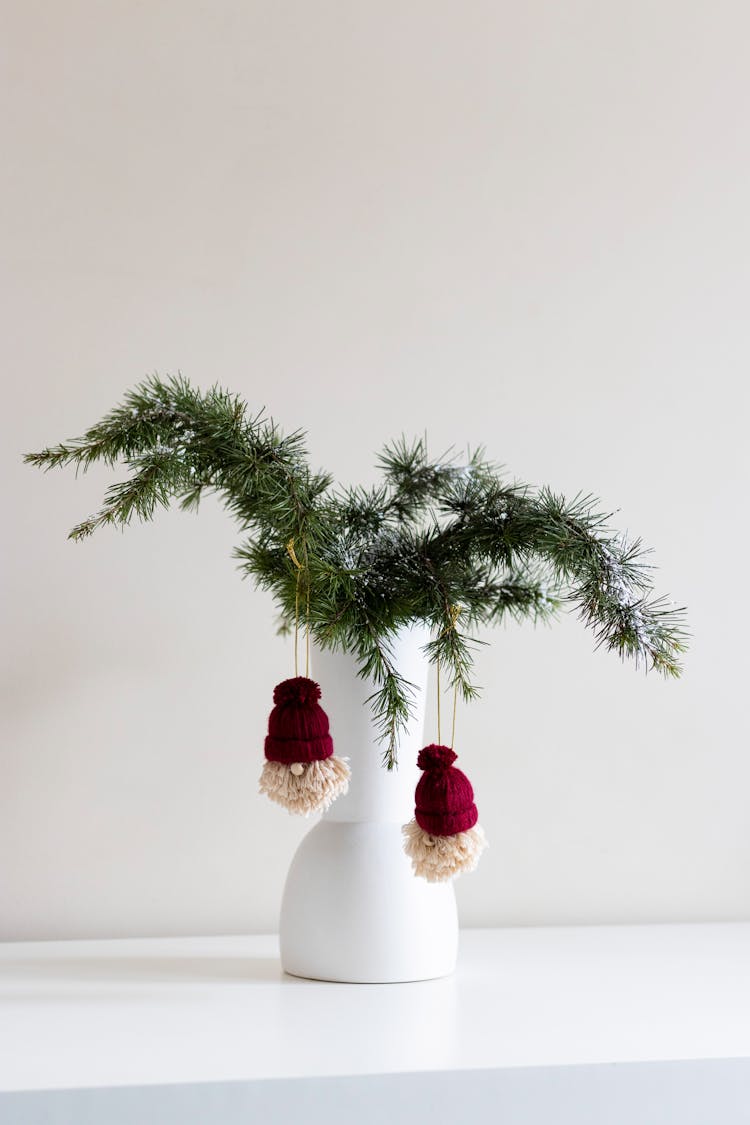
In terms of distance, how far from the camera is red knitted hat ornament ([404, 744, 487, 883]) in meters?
0.74

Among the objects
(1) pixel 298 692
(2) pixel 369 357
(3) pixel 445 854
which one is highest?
(2) pixel 369 357

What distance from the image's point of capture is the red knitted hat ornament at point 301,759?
74cm

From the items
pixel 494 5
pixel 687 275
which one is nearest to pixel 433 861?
pixel 687 275

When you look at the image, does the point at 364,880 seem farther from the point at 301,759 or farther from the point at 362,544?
the point at 362,544

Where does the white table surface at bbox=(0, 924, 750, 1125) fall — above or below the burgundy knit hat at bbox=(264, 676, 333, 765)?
below

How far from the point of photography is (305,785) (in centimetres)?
74

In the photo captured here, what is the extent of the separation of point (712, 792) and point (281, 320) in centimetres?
68

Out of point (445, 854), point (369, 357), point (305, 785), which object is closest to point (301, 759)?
point (305, 785)

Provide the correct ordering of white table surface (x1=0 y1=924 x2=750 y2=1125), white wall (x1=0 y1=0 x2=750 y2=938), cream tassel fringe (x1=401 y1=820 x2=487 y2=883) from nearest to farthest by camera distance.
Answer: white table surface (x1=0 y1=924 x2=750 y2=1125), cream tassel fringe (x1=401 y1=820 x2=487 y2=883), white wall (x1=0 y1=0 x2=750 y2=938)

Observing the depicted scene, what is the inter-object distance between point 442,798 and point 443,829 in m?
0.02

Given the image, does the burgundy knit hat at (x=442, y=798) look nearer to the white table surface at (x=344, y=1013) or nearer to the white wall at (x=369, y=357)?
the white table surface at (x=344, y=1013)

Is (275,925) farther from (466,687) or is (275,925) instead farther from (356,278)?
(356,278)

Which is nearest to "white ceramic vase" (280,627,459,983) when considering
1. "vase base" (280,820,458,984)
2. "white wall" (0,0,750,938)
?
"vase base" (280,820,458,984)

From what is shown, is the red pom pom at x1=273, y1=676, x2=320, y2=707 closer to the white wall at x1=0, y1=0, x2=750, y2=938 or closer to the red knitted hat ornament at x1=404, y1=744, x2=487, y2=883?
the red knitted hat ornament at x1=404, y1=744, x2=487, y2=883
